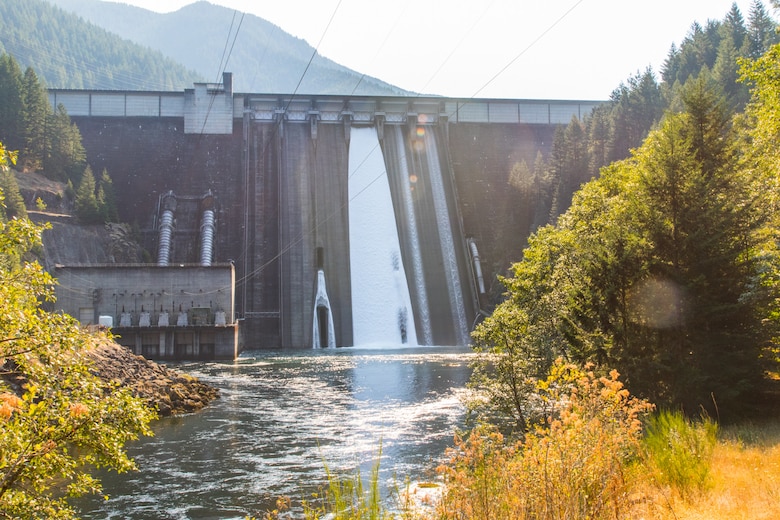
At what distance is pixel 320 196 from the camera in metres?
54.7

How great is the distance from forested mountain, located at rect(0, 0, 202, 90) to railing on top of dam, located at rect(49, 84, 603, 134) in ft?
340

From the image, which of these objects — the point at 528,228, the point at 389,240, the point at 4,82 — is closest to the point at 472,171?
the point at 528,228

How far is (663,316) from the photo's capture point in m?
13.2

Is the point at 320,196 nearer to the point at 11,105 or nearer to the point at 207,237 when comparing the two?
the point at 207,237

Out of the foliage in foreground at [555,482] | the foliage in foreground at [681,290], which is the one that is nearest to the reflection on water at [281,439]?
the foliage in foreground at [555,482]

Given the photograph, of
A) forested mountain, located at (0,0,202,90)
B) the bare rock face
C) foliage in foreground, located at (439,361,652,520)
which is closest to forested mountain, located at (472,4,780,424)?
foliage in foreground, located at (439,361,652,520)

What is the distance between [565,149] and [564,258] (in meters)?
42.7

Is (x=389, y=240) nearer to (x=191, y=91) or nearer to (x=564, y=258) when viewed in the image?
(x=191, y=91)

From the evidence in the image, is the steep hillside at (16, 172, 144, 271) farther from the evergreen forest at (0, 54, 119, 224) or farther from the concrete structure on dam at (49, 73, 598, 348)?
the concrete structure on dam at (49, 73, 598, 348)

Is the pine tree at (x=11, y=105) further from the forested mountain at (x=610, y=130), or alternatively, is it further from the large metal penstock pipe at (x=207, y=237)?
the forested mountain at (x=610, y=130)

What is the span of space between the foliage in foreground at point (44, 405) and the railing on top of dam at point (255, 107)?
172 feet

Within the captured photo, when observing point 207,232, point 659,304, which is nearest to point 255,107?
point 207,232

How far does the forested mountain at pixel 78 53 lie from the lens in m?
156

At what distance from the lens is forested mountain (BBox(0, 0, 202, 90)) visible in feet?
510
